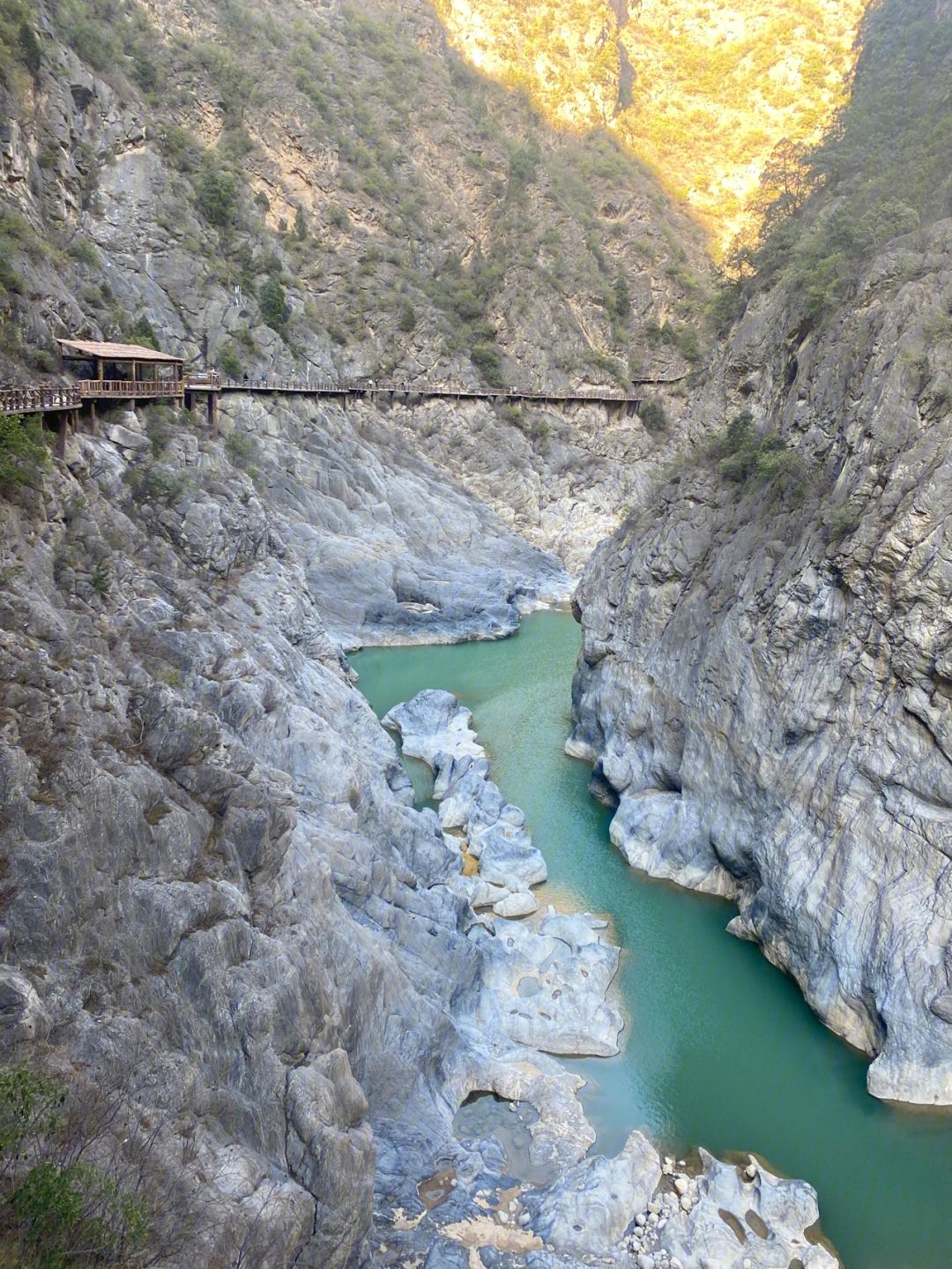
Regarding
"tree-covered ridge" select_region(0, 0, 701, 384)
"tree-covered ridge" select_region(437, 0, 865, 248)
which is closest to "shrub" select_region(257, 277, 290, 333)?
"tree-covered ridge" select_region(0, 0, 701, 384)

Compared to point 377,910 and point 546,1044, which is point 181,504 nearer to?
point 377,910

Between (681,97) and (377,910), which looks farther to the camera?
(681,97)

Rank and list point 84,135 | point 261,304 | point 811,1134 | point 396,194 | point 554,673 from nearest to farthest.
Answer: point 811,1134 < point 554,673 < point 84,135 < point 261,304 < point 396,194

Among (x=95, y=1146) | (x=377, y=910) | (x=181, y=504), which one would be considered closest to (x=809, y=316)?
(x=181, y=504)

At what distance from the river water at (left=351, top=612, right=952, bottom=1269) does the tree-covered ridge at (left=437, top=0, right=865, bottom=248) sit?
85813mm

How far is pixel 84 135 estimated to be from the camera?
155 feet

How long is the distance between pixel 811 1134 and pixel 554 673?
2746 centimetres

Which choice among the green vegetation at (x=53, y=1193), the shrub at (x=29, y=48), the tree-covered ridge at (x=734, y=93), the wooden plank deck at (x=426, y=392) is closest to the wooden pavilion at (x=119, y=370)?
the shrub at (x=29, y=48)

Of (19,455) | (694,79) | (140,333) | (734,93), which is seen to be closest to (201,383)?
(140,333)

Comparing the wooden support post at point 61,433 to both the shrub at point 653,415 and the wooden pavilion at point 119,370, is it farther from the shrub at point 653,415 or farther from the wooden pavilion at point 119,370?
the shrub at point 653,415

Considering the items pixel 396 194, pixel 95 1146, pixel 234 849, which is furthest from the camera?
pixel 396 194

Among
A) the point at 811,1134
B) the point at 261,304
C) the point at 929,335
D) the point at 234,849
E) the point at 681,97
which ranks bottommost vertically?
the point at 811,1134

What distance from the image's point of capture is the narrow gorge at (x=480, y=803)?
35.8 feet

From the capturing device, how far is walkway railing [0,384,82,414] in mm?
18188
